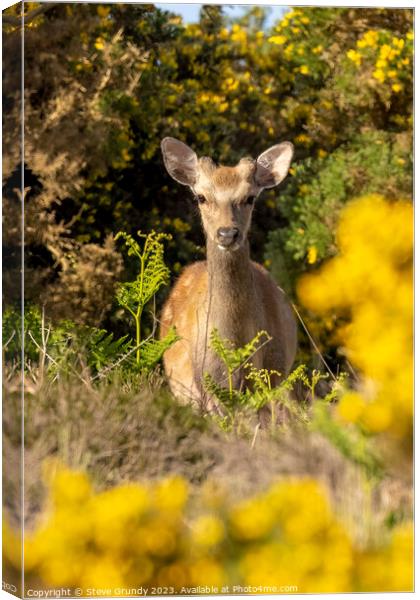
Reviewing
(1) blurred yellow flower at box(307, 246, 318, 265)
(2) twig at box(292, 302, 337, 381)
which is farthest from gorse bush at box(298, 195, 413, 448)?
(1) blurred yellow flower at box(307, 246, 318, 265)

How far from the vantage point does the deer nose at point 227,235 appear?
23.8ft

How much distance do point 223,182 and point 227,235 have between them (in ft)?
0.95

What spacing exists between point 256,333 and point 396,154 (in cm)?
146

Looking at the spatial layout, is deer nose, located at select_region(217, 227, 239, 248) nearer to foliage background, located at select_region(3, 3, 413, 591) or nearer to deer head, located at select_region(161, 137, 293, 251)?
deer head, located at select_region(161, 137, 293, 251)

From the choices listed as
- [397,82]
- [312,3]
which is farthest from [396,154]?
[312,3]

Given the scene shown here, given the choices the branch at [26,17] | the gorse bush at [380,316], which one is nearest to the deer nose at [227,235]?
the gorse bush at [380,316]

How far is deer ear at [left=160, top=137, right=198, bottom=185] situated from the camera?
721 cm

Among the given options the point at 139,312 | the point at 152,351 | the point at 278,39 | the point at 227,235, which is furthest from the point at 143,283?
the point at 278,39

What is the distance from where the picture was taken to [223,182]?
7.26 metres

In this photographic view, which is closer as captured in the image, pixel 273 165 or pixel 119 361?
pixel 119 361

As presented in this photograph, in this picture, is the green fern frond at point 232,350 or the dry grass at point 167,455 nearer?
the dry grass at point 167,455

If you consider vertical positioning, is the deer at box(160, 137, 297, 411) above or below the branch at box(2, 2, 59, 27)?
below

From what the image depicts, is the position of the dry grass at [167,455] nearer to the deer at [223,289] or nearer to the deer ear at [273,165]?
the deer at [223,289]

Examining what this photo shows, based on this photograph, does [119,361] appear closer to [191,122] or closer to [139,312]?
[139,312]
